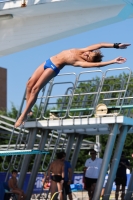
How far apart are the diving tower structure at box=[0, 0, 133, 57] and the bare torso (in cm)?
380

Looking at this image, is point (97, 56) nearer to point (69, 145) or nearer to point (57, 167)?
point (57, 167)

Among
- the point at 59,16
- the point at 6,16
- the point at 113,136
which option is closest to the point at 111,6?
the point at 59,16

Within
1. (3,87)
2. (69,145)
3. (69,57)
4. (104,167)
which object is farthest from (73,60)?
(3,87)

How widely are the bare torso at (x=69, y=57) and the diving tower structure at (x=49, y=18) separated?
3801mm

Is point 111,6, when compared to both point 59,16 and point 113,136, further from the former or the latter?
point 113,136

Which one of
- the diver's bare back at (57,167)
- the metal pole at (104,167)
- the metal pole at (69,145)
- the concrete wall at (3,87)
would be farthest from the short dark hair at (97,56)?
the concrete wall at (3,87)

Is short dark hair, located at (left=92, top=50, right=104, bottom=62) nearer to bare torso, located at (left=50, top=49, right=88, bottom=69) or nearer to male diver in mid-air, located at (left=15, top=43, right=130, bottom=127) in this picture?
male diver in mid-air, located at (left=15, top=43, right=130, bottom=127)

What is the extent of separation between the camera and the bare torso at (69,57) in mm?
7133

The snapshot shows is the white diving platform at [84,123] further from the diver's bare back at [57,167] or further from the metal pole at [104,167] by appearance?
the diver's bare back at [57,167]

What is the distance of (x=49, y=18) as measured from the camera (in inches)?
452

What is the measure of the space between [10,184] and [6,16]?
500 cm

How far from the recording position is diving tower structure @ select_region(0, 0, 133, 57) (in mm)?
11031

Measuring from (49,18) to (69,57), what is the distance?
455cm

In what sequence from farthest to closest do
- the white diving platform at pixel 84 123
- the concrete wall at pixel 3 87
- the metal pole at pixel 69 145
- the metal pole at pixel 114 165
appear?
the concrete wall at pixel 3 87, the metal pole at pixel 69 145, the metal pole at pixel 114 165, the white diving platform at pixel 84 123
